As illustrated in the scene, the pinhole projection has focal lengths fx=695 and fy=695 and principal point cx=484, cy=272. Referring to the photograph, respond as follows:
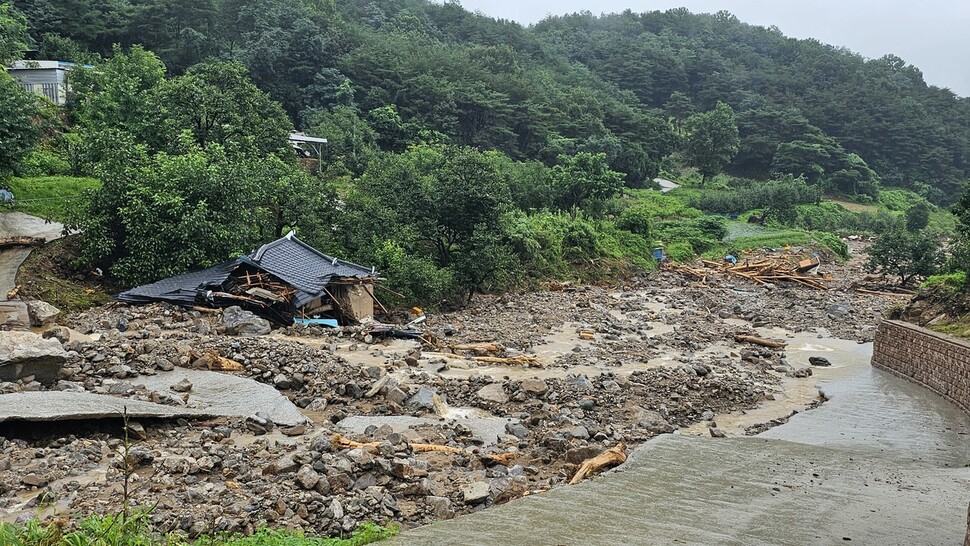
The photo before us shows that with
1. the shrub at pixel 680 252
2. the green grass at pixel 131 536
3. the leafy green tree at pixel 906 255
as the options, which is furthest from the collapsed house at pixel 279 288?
the leafy green tree at pixel 906 255

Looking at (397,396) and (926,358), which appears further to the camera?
(926,358)

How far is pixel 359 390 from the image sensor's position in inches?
448

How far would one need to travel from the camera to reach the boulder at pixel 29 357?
9.39 metres

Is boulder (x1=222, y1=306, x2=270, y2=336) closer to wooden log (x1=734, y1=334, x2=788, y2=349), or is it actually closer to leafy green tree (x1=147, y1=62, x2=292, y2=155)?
leafy green tree (x1=147, y1=62, x2=292, y2=155)

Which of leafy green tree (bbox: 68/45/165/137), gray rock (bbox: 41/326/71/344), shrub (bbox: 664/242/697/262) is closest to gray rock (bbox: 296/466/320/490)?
gray rock (bbox: 41/326/71/344)

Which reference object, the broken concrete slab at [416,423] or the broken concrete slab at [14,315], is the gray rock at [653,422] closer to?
the broken concrete slab at [416,423]

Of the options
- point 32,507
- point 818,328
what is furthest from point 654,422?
point 818,328

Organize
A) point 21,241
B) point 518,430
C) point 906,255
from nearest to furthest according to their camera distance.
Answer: point 518,430 → point 21,241 → point 906,255

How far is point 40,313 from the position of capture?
1462cm

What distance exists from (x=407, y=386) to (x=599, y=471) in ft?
14.5

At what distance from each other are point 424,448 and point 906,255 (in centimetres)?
2913

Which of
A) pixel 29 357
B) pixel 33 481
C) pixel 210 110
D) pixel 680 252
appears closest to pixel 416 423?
pixel 33 481

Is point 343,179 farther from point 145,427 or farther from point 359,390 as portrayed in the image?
point 145,427

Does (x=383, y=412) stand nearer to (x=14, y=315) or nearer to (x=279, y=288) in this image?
(x=279, y=288)
